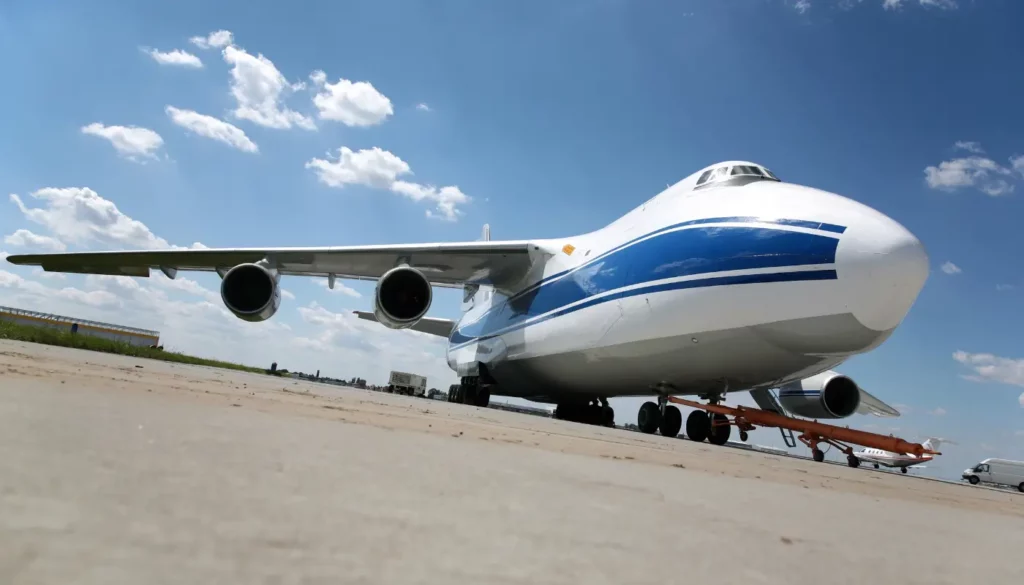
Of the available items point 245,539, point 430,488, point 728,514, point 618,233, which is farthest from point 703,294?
point 245,539

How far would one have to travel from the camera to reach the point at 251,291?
8.04 metres

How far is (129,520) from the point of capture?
2.02ft

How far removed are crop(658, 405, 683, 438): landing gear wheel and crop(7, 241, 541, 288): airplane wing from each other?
136 inches

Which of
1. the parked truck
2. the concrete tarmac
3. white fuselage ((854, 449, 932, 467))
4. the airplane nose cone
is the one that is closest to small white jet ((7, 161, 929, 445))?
the airplane nose cone

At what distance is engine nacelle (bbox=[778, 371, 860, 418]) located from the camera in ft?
29.0

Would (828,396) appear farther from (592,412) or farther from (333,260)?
(333,260)

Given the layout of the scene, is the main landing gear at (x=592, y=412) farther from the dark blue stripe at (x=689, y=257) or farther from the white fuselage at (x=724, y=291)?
the dark blue stripe at (x=689, y=257)

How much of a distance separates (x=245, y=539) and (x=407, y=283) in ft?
24.7

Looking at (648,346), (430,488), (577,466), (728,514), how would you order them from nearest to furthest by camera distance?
(430,488) < (728,514) < (577,466) < (648,346)

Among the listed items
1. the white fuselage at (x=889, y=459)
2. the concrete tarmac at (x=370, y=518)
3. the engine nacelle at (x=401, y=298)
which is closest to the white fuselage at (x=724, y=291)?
the engine nacelle at (x=401, y=298)

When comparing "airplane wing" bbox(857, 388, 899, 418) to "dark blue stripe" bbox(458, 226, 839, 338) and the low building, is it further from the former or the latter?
the low building

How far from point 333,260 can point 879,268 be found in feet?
26.4

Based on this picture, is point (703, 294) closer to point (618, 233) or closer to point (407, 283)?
point (618, 233)

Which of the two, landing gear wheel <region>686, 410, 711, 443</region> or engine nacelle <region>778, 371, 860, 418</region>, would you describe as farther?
engine nacelle <region>778, 371, 860, 418</region>
